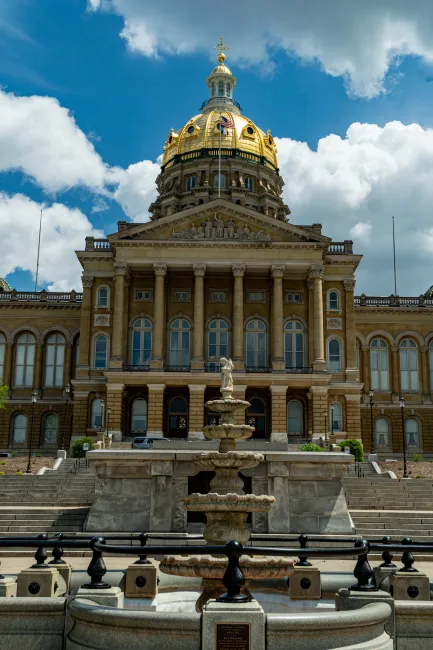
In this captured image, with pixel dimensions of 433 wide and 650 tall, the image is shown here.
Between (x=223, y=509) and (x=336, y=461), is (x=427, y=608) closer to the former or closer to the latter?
(x=223, y=509)

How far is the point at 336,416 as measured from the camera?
5919cm

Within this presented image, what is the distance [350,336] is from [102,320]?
20.0 m

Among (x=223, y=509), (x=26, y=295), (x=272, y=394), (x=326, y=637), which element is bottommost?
(x=326, y=637)

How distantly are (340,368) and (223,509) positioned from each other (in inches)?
1925

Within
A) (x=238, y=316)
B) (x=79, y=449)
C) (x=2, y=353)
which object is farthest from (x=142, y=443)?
(x=2, y=353)

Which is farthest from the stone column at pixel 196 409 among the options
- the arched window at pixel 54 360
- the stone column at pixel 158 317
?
the arched window at pixel 54 360

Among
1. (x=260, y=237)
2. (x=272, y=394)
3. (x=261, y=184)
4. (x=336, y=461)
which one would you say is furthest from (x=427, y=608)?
(x=261, y=184)

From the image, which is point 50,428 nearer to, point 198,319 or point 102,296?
point 102,296

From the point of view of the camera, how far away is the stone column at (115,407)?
180ft

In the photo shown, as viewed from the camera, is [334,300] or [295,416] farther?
[334,300]

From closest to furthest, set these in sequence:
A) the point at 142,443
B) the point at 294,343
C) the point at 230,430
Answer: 1. the point at 230,430
2. the point at 142,443
3. the point at 294,343

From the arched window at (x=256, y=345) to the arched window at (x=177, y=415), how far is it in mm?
6097

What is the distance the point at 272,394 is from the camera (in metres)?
55.8

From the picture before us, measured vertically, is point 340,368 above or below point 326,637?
above
